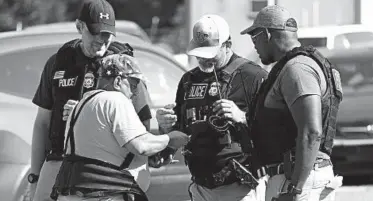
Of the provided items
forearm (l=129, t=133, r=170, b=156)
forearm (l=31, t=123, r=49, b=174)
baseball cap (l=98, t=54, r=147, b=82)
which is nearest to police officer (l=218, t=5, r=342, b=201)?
forearm (l=129, t=133, r=170, b=156)

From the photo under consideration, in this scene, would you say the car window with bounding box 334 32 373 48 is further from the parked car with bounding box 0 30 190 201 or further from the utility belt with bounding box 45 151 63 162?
the utility belt with bounding box 45 151 63 162

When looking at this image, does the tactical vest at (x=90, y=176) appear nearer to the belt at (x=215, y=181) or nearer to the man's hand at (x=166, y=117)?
the man's hand at (x=166, y=117)

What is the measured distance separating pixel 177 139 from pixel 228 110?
361 millimetres

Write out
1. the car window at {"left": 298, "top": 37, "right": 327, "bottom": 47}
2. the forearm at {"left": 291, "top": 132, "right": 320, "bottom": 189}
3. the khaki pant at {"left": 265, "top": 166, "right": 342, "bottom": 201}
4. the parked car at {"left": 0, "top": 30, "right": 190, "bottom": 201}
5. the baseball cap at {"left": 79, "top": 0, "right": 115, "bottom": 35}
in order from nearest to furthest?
the forearm at {"left": 291, "top": 132, "right": 320, "bottom": 189} < the khaki pant at {"left": 265, "top": 166, "right": 342, "bottom": 201} < the baseball cap at {"left": 79, "top": 0, "right": 115, "bottom": 35} < the parked car at {"left": 0, "top": 30, "right": 190, "bottom": 201} < the car window at {"left": 298, "top": 37, "right": 327, "bottom": 47}

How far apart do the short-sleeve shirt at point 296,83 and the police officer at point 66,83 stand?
83 centimetres

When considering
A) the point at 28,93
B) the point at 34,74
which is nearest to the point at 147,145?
the point at 28,93

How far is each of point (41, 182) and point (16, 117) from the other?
1681mm

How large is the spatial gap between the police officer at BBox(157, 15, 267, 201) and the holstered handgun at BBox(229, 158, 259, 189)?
2 centimetres

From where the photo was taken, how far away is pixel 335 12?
12.4 metres

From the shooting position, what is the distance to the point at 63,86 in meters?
6.10

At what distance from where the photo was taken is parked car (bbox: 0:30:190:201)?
754 centimetres

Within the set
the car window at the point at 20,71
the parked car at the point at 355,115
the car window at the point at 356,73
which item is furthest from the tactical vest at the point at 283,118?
the car window at the point at 356,73

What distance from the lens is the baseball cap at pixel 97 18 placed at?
597 centimetres

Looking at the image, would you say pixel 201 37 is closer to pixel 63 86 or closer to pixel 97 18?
pixel 97 18
